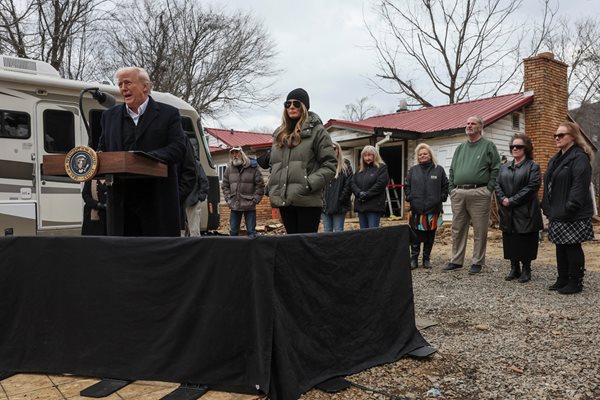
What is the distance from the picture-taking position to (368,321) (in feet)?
10.3

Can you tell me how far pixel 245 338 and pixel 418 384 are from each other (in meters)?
1.08

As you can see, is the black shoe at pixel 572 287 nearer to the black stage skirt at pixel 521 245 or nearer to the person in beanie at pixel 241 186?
the black stage skirt at pixel 521 245

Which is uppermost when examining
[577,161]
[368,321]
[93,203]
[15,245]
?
[577,161]

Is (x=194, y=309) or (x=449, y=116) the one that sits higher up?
(x=449, y=116)

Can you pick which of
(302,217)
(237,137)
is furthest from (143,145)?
(237,137)

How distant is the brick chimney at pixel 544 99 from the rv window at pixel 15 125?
41.7 feet

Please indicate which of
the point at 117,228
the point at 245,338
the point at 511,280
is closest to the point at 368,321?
the point at 245,338

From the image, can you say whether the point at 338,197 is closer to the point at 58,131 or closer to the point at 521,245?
the point at 521,245

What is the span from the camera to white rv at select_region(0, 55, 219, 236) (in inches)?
268

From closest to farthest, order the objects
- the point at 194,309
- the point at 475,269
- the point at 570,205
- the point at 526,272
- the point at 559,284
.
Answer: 1. the point at 194,309
2. the point at 570,205
3. the point at 559,284
4. the point at 526,272
5. the point at 475,269

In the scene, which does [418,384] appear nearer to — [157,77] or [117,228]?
[117,228]

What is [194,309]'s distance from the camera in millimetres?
2645

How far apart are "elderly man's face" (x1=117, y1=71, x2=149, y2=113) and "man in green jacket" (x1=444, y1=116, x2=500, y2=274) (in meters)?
4.37

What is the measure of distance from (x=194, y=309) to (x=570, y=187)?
429 centimetres
